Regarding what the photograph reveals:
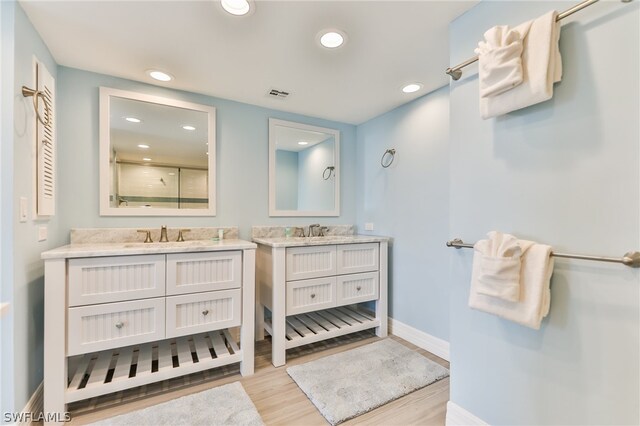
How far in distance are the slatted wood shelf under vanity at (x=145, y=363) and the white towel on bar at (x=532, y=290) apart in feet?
5.69

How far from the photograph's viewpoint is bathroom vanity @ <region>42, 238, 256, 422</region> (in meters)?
1.53

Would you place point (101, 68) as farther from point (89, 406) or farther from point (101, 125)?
point (89, 406)

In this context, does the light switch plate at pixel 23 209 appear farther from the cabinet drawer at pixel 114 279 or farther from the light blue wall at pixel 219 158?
the light blue wall at pixel 219 158

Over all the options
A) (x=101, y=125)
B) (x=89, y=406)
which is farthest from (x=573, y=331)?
(x=101, y=125)

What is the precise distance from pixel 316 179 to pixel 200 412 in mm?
2189

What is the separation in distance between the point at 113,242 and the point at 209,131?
3.85ft

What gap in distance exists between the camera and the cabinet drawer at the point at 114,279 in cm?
157

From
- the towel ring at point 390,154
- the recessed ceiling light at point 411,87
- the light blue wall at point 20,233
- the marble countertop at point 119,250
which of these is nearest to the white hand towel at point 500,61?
the recessed ceiling light at point 411,87

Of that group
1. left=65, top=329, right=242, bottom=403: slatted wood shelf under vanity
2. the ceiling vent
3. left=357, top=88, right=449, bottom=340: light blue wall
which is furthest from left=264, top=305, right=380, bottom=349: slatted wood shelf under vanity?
the ceiling vent

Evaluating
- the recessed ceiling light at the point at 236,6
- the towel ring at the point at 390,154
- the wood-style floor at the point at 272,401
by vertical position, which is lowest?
the wood-style floor at the point at 272,401

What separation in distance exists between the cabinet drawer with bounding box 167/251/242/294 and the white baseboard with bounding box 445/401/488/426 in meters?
1.48

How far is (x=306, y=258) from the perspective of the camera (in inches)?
90.8

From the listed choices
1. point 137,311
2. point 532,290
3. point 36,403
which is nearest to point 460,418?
point 532,290

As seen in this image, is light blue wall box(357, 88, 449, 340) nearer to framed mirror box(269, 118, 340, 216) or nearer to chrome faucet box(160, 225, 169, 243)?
framed mirror box(269, 118, 340, 216)
